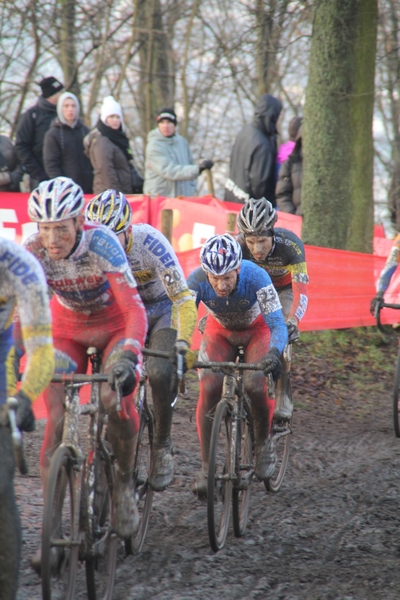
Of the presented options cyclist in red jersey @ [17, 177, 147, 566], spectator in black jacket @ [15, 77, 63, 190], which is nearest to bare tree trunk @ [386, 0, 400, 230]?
spectator in black jacket @ [15, 77, 63, 190]

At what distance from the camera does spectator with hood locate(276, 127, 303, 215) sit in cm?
1202

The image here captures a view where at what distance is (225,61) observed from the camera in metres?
20.8

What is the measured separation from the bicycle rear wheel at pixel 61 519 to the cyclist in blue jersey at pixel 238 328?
5.75 ft

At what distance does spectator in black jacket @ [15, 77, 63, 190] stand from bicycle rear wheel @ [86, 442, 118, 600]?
6685 millimetres

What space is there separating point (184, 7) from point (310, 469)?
1517 centimetres

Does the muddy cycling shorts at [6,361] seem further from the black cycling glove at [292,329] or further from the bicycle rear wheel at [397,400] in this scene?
the bicycle rear wheel at [397,400]

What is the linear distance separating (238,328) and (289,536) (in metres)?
1.62

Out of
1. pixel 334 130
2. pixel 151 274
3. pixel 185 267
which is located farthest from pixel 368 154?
pixel 151 274

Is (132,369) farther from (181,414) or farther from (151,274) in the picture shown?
(181,414)

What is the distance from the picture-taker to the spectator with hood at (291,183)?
473 inches

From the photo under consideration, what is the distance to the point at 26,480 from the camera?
6.53 metres

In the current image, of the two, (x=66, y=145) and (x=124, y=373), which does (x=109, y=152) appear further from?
(x=124, y=373)

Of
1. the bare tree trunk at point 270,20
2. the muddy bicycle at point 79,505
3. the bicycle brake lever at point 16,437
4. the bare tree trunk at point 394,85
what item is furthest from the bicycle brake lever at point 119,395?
the bare tree trunk at point 394,85

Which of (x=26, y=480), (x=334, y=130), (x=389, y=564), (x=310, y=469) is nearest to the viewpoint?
(x=389, y=564)
